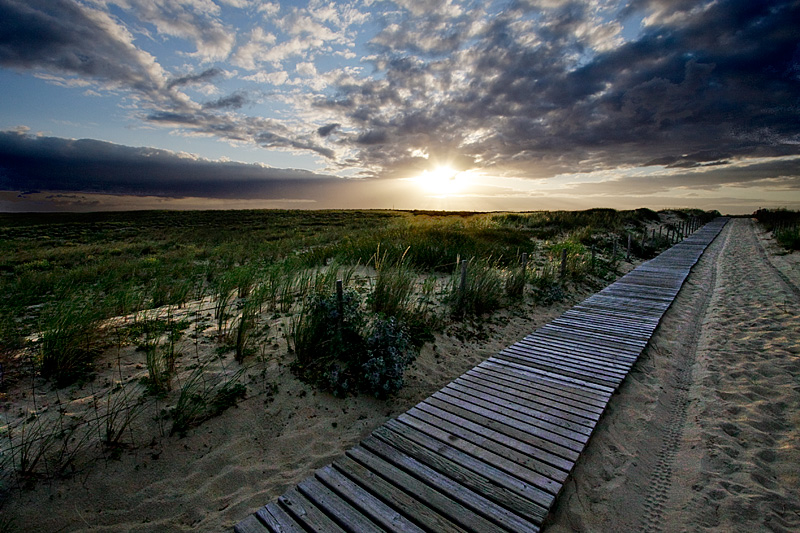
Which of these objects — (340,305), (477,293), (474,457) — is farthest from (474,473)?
(477,293)

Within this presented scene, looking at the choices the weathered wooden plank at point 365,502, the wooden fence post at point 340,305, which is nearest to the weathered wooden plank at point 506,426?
the weathered wooden plank at point 365,502

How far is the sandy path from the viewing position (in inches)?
108

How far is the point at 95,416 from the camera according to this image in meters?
3.40

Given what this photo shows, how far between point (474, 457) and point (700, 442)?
2513 millimetres

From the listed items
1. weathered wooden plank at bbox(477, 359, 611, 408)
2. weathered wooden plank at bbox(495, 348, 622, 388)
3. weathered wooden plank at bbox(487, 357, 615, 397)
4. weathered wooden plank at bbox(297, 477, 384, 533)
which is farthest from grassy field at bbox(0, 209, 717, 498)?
weathered wooden plank at bbox(487, 357, 615, 397)

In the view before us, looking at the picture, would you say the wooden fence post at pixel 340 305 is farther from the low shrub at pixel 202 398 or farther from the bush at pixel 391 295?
the low shrub at pixel 202 398

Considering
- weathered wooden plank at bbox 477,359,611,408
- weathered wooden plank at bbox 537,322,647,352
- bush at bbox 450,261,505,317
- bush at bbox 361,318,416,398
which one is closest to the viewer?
weathered wooden plank at bbox 477,359,611,408

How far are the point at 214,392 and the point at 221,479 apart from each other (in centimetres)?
107

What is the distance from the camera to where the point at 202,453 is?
329 centimetres

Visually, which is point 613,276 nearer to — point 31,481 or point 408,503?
point 408,503

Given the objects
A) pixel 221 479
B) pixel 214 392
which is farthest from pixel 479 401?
pixel 214 392

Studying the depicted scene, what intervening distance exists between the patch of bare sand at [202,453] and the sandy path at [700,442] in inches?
82.8

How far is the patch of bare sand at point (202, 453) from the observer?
8.78 feet

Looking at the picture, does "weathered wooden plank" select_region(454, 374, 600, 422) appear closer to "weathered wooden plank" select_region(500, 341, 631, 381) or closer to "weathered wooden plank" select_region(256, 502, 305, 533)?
"weathered wooden plank" select_region(500, 341, 631, 381)
